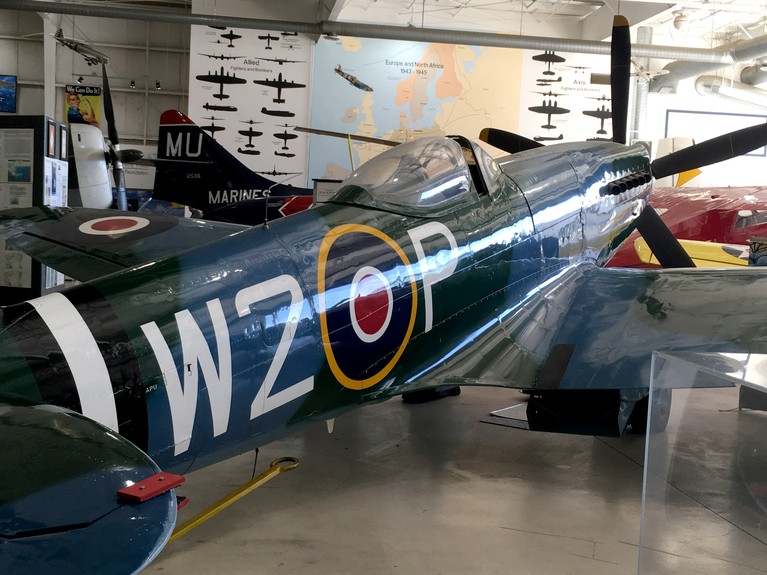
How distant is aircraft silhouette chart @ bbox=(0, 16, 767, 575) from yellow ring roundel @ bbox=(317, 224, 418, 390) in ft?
0.03

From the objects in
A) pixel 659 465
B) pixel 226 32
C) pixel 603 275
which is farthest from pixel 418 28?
pixel 659 465

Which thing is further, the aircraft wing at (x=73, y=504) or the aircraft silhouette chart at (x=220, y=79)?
the aircraft silhouette chart at (x=220, y=79)

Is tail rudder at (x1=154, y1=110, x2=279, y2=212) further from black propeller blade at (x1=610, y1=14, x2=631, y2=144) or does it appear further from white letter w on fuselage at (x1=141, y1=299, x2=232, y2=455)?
white letter w on fuselage at (x1=141, y1=299, x2=232, y2=455)

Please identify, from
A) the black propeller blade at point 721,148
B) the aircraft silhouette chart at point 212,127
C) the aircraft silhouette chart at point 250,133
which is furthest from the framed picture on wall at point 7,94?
the black propeller blade at point 721,148

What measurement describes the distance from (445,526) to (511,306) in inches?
60.8

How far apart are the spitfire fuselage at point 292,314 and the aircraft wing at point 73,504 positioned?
0.52 m

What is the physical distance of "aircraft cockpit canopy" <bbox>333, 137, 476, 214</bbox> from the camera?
427cm

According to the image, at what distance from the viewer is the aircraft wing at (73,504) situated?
153 centimetres

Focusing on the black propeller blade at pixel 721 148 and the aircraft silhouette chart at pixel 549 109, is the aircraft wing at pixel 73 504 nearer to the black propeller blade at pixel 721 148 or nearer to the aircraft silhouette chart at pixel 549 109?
the black propeller blade at pixel 721 148

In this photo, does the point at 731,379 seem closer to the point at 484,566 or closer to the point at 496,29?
the point at 484,566

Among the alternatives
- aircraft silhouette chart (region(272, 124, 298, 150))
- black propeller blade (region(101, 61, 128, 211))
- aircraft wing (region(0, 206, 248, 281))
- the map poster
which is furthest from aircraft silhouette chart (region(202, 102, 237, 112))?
aircraft wing (region(0, 206, 248, 281))

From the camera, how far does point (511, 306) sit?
190 inches

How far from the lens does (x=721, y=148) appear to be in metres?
6.48

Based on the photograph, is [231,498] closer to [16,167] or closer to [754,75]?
[16,167]
